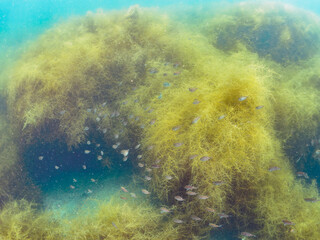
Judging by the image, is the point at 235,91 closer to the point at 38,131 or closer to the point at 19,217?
the point at 19,217

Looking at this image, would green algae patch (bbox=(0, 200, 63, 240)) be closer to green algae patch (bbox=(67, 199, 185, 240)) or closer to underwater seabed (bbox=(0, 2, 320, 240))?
underwater seabed (bbox=(0, 2, 320, 240))

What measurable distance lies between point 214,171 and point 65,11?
55.5 ft

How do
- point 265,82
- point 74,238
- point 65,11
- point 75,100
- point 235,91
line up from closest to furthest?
point 74,238 → point 235,91 → point 265,82 → point 75,100 → point 65,11

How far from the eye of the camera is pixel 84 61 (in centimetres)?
478

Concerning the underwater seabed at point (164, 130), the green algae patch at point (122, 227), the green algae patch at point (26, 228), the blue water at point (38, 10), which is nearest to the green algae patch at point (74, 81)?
the underwater seabed at point (164, 130)

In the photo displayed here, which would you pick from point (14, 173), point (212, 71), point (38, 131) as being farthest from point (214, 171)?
point (14, 173)

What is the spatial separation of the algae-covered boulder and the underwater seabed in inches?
1.8

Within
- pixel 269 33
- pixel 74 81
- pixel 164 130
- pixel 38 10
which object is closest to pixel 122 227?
pixel 164 130

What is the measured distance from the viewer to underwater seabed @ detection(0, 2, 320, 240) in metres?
3.25

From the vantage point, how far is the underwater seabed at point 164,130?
3.25 m

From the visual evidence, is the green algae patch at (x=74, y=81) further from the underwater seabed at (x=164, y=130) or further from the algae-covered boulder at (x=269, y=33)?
the algae-covered boulder at (x=269, y=33)

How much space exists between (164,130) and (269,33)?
5.05 meters

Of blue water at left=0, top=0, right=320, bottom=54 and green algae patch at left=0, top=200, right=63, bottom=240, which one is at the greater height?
blue water at left=0, top=0, right=320, bottom=54

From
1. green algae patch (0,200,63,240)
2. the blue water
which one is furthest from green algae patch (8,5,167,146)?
the blue water
